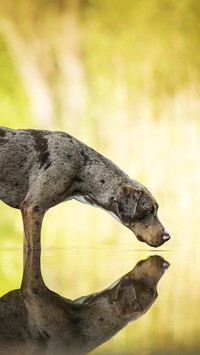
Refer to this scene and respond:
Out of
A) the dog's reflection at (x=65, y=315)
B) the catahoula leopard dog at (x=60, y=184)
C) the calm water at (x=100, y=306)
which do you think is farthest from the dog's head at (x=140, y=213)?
the dog's reflection at (x=65, y=315)

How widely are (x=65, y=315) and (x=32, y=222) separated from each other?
1582 millimetres

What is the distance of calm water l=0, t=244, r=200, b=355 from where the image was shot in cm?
137

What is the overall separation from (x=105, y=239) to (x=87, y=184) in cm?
128

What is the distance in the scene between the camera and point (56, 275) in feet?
7.88

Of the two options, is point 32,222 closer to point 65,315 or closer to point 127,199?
point 127,199

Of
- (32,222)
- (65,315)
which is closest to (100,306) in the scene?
(65,315)

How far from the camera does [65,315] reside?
5.46ft

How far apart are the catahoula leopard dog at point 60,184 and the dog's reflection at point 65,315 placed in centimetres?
91

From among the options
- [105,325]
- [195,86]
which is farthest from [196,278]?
[195,86]

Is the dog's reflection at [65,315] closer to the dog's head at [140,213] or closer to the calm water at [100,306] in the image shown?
the calm water at [100,306]

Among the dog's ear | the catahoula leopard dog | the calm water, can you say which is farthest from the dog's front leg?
the dog's ear

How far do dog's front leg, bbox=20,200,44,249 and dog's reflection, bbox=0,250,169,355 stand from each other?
888 millimetres

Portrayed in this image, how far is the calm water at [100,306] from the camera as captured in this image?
54.0 inches

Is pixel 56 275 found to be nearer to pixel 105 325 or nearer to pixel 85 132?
pixel 105 325
